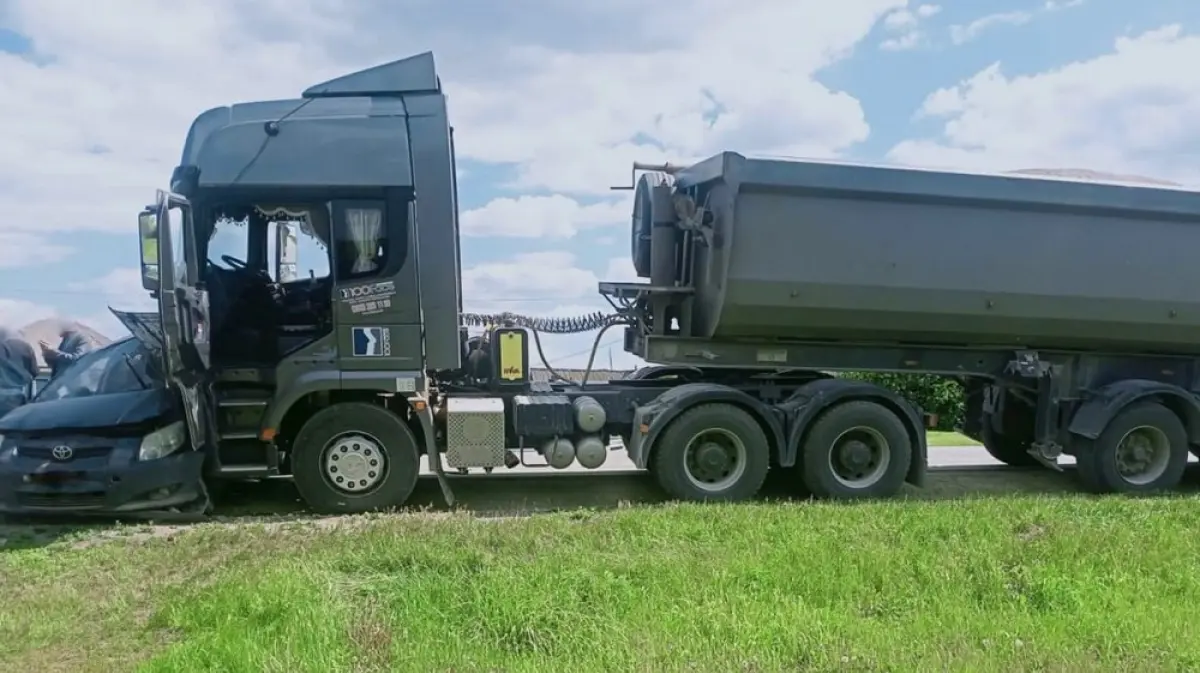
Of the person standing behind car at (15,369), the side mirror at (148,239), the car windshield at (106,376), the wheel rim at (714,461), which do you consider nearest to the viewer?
the side mirror at (148,239)

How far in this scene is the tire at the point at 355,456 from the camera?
8.04 meters

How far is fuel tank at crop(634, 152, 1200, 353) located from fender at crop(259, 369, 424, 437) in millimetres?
2550

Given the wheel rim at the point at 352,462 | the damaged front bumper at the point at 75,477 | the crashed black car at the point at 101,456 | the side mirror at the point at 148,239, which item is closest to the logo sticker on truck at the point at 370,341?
the wheel rim at the point at 352,462

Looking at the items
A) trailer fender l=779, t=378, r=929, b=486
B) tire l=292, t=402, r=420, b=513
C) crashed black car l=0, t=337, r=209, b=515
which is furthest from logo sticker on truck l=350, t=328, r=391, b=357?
trailer fender l=779, t=378, r=929, b=486

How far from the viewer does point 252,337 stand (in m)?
8.19

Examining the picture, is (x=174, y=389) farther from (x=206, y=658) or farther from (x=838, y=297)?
(x=838, y=297)

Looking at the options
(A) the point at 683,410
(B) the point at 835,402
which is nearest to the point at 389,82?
(A) the point at 683,410

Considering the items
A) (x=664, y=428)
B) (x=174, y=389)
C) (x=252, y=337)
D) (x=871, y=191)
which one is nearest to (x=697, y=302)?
(x=664, y=428)

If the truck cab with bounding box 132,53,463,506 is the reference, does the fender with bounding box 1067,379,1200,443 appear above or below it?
below

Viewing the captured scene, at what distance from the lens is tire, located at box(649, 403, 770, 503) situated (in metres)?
8.50

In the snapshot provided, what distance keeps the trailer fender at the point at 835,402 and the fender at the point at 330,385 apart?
3.26 m

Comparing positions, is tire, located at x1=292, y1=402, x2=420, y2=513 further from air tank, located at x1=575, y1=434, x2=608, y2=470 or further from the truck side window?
air tank, located at x1=575, y1=434, x2=608, y2=470

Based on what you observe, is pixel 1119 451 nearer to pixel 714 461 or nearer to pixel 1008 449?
pixel 1008 449

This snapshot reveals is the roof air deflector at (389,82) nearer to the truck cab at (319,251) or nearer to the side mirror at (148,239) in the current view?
the truck cab at (319,251)
